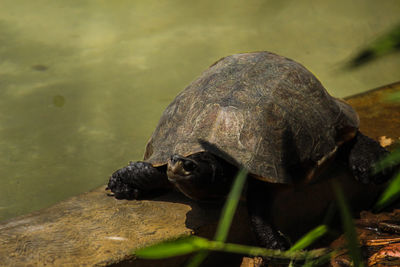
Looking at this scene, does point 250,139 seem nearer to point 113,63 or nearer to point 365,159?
point 365,159

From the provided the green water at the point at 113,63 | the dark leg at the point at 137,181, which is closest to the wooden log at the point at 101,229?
the dark leg at the point at 137,181

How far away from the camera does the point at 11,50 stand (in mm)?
6695

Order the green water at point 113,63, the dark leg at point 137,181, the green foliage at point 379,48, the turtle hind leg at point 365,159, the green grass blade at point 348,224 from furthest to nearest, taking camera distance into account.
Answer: the green water at point 113,63 < the turtle hind leg at point 365,159 < the dark leg at point 137,181 < the green grass blade at point 348,224 < the green foliage at point 379,48

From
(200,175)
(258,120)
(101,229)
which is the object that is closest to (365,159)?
(258,120)

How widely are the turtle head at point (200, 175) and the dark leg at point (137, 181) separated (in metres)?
0.28

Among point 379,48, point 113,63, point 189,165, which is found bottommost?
point 189,165

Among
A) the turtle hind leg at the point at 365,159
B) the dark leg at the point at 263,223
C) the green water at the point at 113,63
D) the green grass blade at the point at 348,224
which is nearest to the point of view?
the green grass blade at the point at 348,224

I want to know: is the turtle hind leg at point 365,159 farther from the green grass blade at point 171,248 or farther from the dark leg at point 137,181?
the green grass blade at point 171,248

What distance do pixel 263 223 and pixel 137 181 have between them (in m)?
0.80

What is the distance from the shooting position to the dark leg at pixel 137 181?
9.36ft

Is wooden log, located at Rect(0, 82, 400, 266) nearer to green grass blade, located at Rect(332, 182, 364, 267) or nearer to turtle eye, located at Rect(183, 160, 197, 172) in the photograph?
turtle eye, located at Rect(183, 160, 197, 172)

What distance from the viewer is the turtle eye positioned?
2.41 m

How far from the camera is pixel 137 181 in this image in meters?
2.88

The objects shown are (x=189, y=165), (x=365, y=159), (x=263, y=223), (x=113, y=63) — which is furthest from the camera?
(x=113, y=63)
